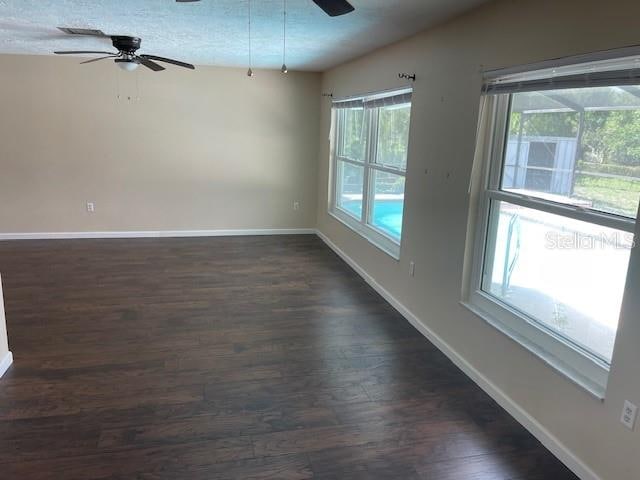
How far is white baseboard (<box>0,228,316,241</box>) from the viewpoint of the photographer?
6023mm

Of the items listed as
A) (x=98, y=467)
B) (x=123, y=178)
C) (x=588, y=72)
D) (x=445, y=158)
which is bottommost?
(x=98, y=467)

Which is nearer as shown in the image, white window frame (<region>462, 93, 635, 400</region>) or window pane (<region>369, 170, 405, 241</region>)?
white window frame (<region>462, 93, 635, 400</region>)

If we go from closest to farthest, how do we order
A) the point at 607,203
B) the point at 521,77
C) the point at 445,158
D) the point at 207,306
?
the point at 607,203
the point at 521,77
the point at 445,158
the point at 207,306

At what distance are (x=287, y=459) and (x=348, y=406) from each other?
1.77 feet

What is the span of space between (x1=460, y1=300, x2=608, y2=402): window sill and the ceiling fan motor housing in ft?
11.1

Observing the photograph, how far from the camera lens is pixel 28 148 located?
19.0 feet

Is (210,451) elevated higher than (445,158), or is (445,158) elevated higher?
(445,158)

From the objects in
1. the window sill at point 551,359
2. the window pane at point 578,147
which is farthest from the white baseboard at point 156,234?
the window pane at point 578,147

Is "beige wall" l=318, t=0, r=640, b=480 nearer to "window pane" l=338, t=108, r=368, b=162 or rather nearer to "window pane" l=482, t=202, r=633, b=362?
"window pane" l=482, t=202, r=633, b=362

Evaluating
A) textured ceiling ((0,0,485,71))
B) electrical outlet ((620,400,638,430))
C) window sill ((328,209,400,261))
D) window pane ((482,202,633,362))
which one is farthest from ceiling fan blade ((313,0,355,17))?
window sill ((328,209,400,261))

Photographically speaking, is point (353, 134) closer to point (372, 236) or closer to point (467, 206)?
point (372, 236)

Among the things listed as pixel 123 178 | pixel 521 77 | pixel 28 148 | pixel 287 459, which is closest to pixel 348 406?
pixel 287 459

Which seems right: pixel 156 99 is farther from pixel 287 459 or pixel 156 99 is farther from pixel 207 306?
pixel 287 459

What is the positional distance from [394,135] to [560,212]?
227 centimetres
